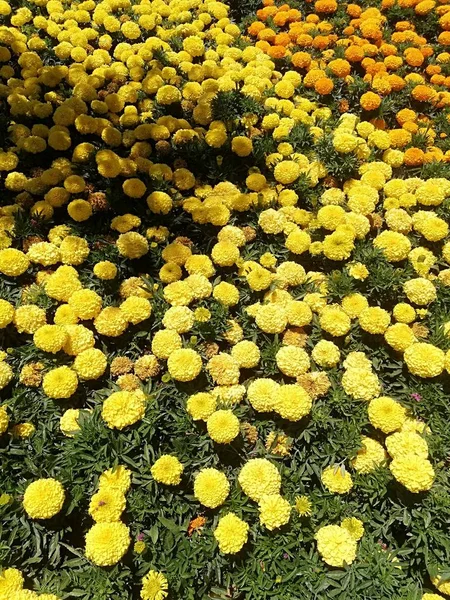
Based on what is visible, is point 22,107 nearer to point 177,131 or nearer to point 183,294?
point 177,131

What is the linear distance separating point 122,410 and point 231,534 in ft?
2.56

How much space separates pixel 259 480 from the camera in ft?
7.94

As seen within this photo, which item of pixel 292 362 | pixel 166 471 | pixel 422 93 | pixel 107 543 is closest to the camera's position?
pixel 107 543

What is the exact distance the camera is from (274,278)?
128 inches

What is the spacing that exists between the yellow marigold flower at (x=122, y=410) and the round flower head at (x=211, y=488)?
437 mm

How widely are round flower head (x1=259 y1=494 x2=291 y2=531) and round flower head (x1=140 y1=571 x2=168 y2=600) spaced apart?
1.70ft

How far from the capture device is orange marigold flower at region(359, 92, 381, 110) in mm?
4297

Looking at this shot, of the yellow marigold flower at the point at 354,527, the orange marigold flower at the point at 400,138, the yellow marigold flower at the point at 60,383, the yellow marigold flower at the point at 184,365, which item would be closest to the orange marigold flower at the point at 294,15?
the orange marigold flower at the point at 400,138

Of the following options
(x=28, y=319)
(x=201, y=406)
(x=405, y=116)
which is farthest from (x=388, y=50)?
(x=28, y=319)

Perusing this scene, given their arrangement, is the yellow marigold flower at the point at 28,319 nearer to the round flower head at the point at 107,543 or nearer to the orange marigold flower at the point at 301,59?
the round flower head at the point at 107,543

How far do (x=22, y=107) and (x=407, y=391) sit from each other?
11.8ft

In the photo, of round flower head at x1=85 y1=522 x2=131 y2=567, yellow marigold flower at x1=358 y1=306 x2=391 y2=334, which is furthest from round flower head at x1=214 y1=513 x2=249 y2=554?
yellow marigold flower at x1=358 y1=306 x2=391 y2=334

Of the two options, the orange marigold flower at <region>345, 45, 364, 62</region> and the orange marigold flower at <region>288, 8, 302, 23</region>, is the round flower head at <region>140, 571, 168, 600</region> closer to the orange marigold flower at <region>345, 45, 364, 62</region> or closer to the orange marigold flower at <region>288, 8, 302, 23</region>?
the orange marigold flower at <region>345, 45, 364, 62</region>

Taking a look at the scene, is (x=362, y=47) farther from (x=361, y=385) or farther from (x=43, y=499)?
(x=43, y=499)
